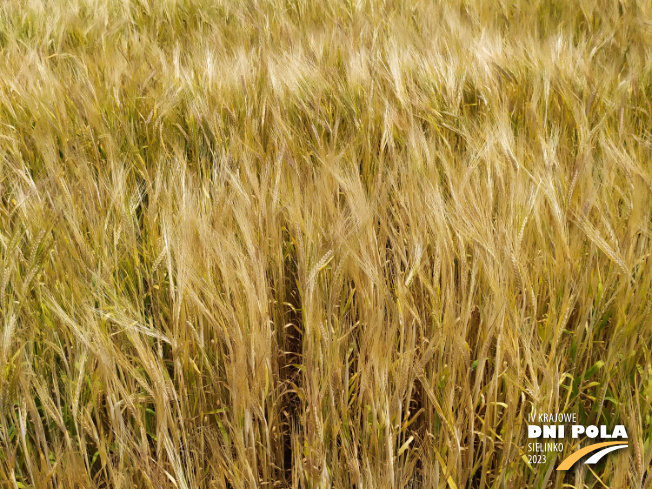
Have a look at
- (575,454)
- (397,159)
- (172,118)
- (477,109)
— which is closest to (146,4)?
(172,118)

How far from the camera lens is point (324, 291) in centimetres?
69

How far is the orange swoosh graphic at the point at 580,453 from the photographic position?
0.58 m

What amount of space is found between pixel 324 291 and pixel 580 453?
340mm

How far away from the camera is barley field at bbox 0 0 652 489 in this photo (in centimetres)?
57

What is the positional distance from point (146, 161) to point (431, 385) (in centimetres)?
80

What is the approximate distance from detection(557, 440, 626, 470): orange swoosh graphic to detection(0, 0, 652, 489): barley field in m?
0.01

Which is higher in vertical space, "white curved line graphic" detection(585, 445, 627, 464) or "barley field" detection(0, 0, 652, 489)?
"barley field" detection(0, 0, 652, 489)

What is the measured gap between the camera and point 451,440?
1.84 feet

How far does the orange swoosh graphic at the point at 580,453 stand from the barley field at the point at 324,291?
0.01 m

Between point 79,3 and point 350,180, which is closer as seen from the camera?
point 350,180

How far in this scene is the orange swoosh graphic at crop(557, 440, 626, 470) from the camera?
0.58m

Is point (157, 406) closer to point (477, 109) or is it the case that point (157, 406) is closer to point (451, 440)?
point (451, 440)

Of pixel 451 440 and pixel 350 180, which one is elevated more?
pixel 350 180

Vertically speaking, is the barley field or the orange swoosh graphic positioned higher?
the barley field
